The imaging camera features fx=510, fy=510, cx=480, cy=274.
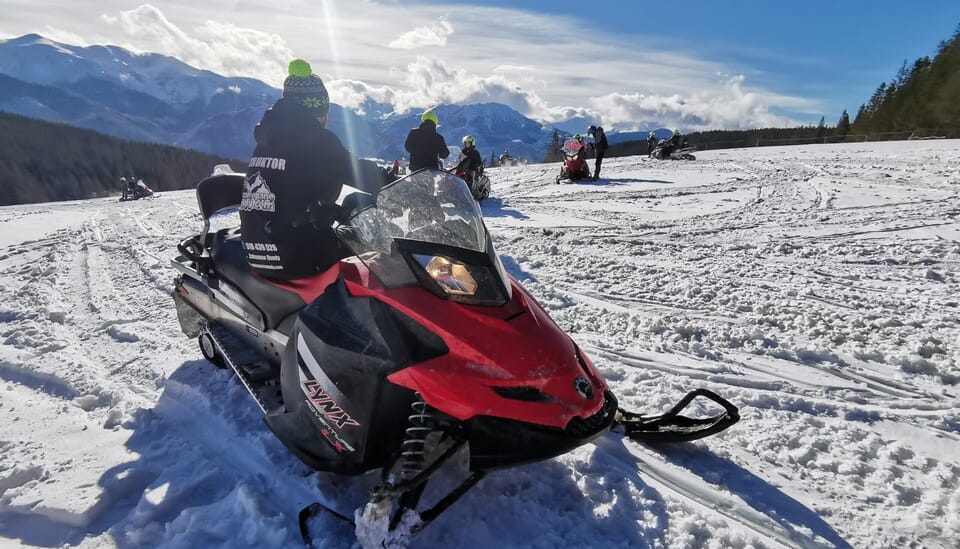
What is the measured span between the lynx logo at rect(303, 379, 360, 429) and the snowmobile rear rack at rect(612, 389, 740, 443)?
124cm

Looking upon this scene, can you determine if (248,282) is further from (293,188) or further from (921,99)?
(921,99)

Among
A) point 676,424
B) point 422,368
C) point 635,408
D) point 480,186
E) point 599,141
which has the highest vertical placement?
point 599,141

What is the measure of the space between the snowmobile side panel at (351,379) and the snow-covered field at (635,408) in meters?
0.30

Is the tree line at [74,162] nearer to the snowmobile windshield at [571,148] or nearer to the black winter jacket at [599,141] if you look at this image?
the snowmobile windshield at [571,148]

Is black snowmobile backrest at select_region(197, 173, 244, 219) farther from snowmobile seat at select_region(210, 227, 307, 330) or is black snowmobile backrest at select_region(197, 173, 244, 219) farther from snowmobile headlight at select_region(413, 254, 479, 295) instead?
snowmobile headlight at select_region(413, 254, 479, 295)

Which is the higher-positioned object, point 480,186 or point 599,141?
point 599,141

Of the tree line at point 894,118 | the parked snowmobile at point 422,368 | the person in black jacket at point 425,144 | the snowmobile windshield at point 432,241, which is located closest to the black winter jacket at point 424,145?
the person in black jacket at point 425,144

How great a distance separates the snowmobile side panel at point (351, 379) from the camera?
1.96 m

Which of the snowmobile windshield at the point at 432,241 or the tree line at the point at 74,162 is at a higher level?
the snowmobile windshield at the point at 432,241

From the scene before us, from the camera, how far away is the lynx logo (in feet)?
6.76

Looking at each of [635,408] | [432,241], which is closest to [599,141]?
[635,408]

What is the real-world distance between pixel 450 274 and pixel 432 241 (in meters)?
0.16

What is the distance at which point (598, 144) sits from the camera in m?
16.2

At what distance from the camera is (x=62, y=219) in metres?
12.2
